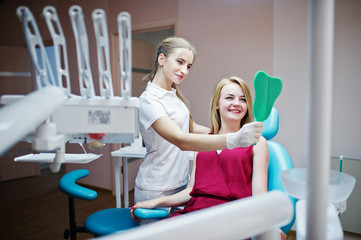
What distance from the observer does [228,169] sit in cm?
→ 132

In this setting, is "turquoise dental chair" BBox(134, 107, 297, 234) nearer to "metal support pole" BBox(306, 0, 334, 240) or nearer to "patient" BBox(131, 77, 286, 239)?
"patient" BBox(131, 77, 286, 239)

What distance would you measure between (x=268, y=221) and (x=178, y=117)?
0.97 m

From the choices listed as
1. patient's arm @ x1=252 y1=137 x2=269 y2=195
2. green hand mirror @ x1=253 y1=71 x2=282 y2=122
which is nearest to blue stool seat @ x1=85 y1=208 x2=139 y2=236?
patient's arm @ x1=252 y1=137 x2=269 y2=195

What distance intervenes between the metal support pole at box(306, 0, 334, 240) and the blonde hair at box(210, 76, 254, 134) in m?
1.01

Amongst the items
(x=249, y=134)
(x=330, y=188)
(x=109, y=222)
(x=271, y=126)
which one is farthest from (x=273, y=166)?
(x=109, y=222)

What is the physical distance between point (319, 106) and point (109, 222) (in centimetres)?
125

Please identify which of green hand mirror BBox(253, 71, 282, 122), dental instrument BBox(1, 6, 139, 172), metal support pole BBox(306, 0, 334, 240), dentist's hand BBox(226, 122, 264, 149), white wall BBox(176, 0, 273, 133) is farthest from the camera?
white wall BBox(176, 0, 273, 133)

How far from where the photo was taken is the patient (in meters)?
1.25

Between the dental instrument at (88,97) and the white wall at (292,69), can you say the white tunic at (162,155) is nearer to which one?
the dental instrument at (88,97)

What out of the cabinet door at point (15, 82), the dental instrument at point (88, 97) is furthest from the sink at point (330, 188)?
the cabinet door at point (15, 82)

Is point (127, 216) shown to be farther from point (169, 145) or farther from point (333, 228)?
point (333, 228)

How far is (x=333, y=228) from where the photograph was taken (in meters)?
0.61

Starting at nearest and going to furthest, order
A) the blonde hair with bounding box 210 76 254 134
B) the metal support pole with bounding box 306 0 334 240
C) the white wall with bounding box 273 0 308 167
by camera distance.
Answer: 1. the metal support pole with bounding box 306 0 334 240
2. the blonde hair with bounding box 210 76 254 134
3. the white wall with bounding box 273 0 308 167

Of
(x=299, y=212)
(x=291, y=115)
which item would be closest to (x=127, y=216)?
(x=299, y=212)
